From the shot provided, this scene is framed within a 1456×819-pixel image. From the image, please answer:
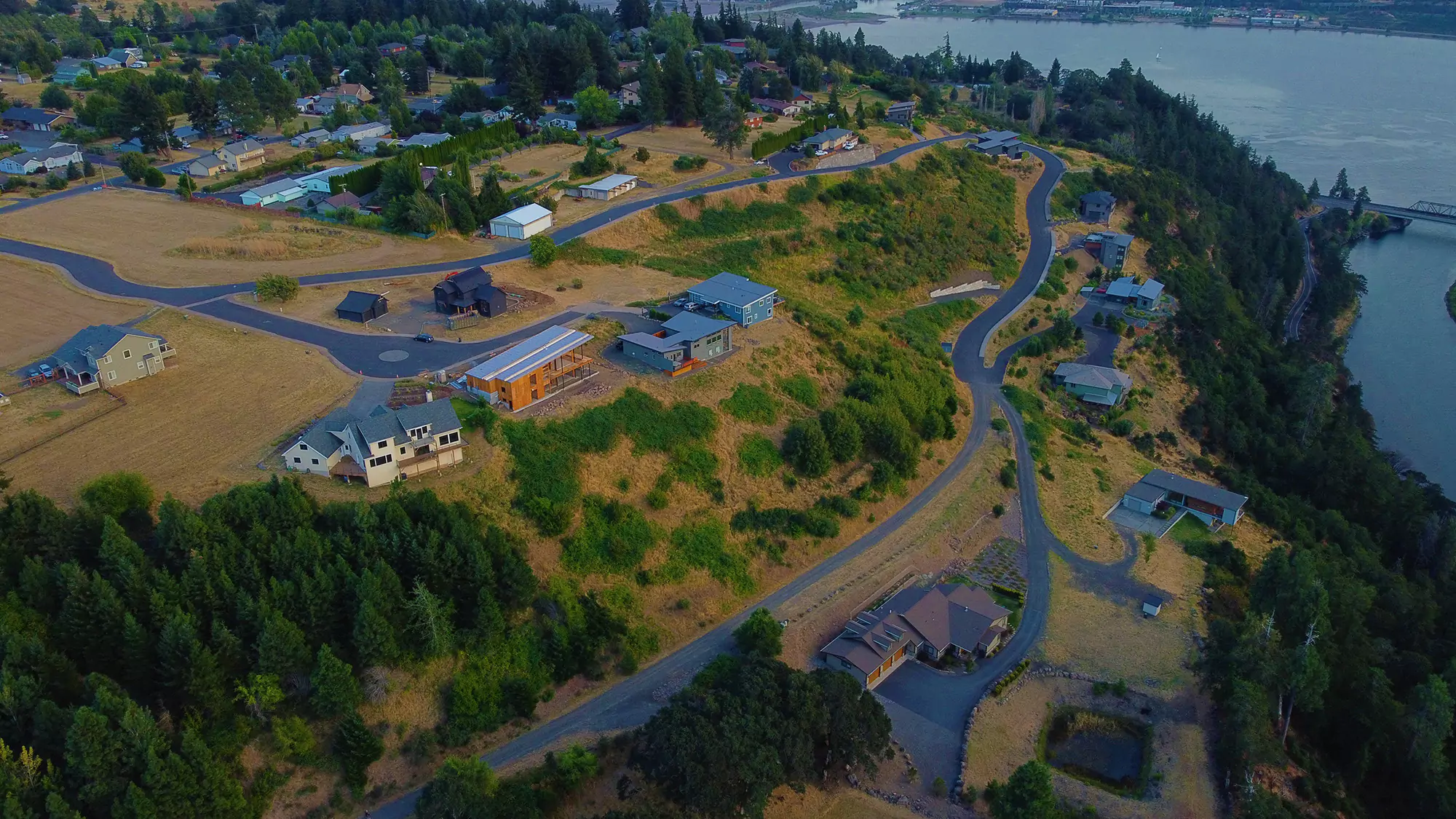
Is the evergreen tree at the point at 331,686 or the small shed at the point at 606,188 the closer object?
the evergreen tree at the point at 331,686

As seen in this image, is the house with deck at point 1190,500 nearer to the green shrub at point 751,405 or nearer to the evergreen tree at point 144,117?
the green shrub at point 751,405

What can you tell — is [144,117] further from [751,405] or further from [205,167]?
[751,405]

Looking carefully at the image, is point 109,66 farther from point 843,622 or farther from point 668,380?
point 843,622

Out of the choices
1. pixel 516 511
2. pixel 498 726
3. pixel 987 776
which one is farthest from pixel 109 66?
pixel 987 776

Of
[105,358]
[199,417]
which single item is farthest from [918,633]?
[105,358]

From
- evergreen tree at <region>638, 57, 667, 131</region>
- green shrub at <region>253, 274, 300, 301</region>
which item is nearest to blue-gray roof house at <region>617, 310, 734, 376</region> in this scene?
green shrub at <region>253, 274, 300, 301</region>

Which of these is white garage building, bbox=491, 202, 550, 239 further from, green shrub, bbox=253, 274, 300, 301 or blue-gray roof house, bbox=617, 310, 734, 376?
blue-gray roof house, bbox=617, 310, 734, 376

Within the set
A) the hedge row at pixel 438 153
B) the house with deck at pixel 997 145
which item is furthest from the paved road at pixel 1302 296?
the hedge row at pixel 438 153
